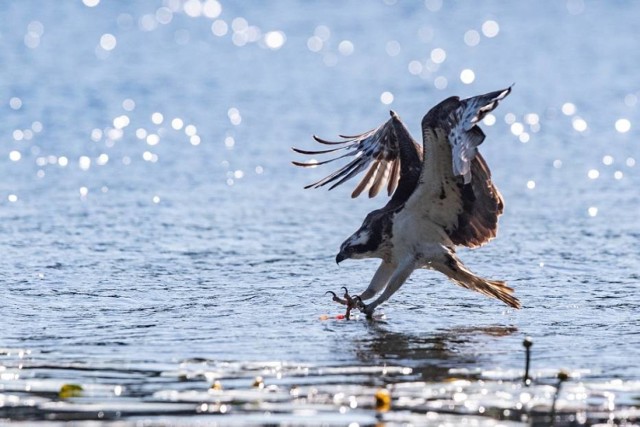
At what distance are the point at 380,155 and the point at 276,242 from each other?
1.80m

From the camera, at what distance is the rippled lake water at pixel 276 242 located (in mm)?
7176

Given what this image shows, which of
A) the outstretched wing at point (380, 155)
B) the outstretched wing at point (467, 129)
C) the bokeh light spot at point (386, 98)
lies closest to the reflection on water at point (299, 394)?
the outstretched wing at point (467, 129)

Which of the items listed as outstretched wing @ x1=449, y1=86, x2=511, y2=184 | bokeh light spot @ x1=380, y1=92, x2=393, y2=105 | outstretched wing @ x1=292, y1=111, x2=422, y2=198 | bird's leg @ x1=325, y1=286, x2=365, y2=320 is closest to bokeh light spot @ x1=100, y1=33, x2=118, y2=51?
bokeh light spot @ x1=380, y1=92, x2=393, y2=105

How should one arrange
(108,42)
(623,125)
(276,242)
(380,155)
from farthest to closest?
(108,42), (623,125), (276,242), (380,155)

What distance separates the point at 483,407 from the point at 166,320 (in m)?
2.86

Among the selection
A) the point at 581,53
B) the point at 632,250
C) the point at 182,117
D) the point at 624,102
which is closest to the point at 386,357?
the point at 632,250

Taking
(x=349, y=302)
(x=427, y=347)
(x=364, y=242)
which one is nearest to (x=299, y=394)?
(x=427, y=347)

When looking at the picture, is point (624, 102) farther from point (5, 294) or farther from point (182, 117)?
point (5, 294)

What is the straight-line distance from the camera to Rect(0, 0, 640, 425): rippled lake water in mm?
7176

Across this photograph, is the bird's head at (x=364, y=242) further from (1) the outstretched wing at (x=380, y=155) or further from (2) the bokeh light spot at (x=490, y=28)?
(2) the bokeh light spot at (x=490, y=28)

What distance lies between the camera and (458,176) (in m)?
9.27

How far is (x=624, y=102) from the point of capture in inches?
844

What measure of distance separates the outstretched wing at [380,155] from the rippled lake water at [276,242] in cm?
76

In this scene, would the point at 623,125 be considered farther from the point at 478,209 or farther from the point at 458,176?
the point at 458,176
